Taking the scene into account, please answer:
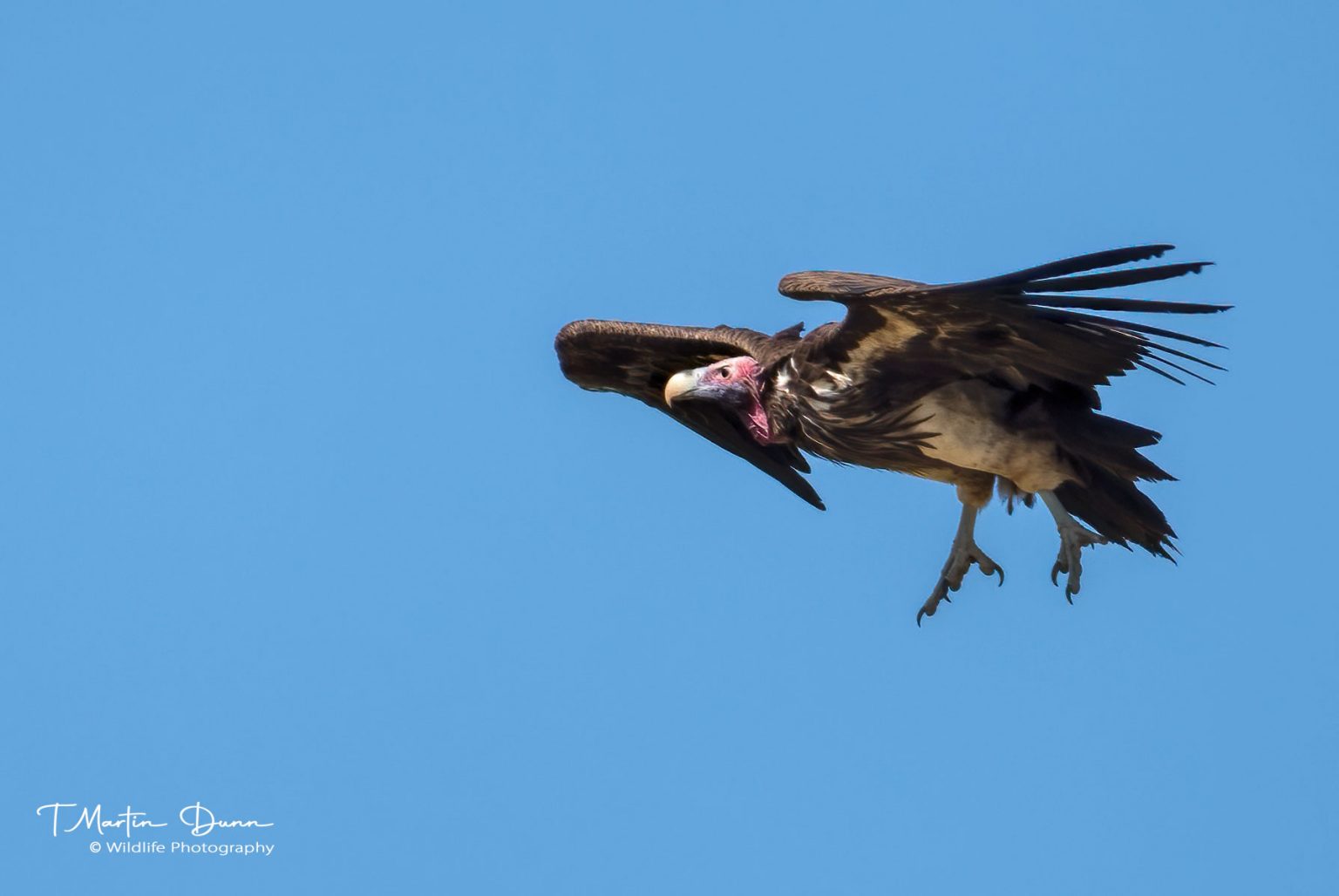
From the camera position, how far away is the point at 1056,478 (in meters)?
13.7

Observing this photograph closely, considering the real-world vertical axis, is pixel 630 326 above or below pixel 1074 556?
above

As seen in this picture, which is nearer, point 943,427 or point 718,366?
point 943,427

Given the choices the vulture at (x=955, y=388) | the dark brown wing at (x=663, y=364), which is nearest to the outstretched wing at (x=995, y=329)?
the vulture at (x=955, y=388)

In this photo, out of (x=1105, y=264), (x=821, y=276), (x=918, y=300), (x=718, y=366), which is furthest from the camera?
(x=718, y=366)

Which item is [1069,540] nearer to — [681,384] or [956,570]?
[956,570]

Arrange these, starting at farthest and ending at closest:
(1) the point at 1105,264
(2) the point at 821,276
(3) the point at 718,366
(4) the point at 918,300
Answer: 1. (3) the point at 718,366
2. (2) the point at 821,276
3. (4) the point at 918,300
4. (1) the point at 1105,264

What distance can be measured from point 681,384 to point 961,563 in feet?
6.61

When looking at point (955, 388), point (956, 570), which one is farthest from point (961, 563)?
point (955, 388)

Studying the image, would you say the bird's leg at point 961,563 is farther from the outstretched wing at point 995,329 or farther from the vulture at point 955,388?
the outstretched wing at point 995,329

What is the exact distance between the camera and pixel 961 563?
14711mm

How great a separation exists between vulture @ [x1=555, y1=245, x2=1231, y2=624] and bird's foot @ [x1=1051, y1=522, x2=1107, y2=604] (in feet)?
0.03

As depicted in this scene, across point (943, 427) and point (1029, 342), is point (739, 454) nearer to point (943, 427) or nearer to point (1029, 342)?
point (943, 427)

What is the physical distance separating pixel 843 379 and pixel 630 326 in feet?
6.59

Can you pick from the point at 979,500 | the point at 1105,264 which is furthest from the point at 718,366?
the point at 1105,264
